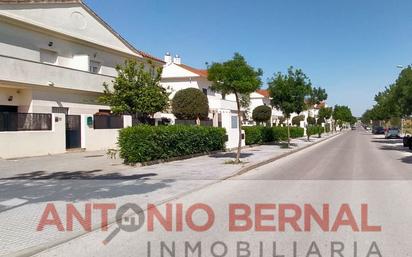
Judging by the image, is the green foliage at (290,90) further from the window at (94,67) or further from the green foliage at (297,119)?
the green foliage at (297,119)

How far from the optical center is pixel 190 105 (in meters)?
31.7

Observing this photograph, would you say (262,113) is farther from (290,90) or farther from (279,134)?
(290,90)

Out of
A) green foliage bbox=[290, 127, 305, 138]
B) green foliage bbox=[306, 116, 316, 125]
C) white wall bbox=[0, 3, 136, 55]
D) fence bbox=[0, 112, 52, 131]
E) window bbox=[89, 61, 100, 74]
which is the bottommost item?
green foliage bbox=[290, 127, 305, 138]

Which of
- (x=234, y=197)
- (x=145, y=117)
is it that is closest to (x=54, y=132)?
(x=145, y=117)

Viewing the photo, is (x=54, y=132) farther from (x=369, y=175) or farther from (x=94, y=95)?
(x=369, y=175)

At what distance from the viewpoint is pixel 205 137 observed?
2317 cm

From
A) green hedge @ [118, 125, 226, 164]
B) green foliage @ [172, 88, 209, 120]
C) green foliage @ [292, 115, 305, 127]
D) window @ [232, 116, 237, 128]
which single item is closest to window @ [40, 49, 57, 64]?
green foliage @ [172, 88, 209, 120]

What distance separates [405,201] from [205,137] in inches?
558

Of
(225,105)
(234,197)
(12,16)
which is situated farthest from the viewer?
(225,105)

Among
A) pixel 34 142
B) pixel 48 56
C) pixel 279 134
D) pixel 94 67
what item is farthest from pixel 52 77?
pixel 279 134

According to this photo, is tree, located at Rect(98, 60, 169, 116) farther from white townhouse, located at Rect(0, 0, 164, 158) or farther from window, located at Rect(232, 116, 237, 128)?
Result: window, located at Rect(232, 116, 237, 128)

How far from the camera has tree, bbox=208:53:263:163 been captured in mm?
18484

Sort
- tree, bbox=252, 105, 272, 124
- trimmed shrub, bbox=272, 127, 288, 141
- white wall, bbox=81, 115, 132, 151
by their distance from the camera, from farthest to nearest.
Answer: tree, bbox=252, 105, 272, 124
trimmed shrub, bbox=272, 127, 288, 141
white wall, bbox=81, 115, 132, 151

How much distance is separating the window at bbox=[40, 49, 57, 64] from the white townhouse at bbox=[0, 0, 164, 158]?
59mm
